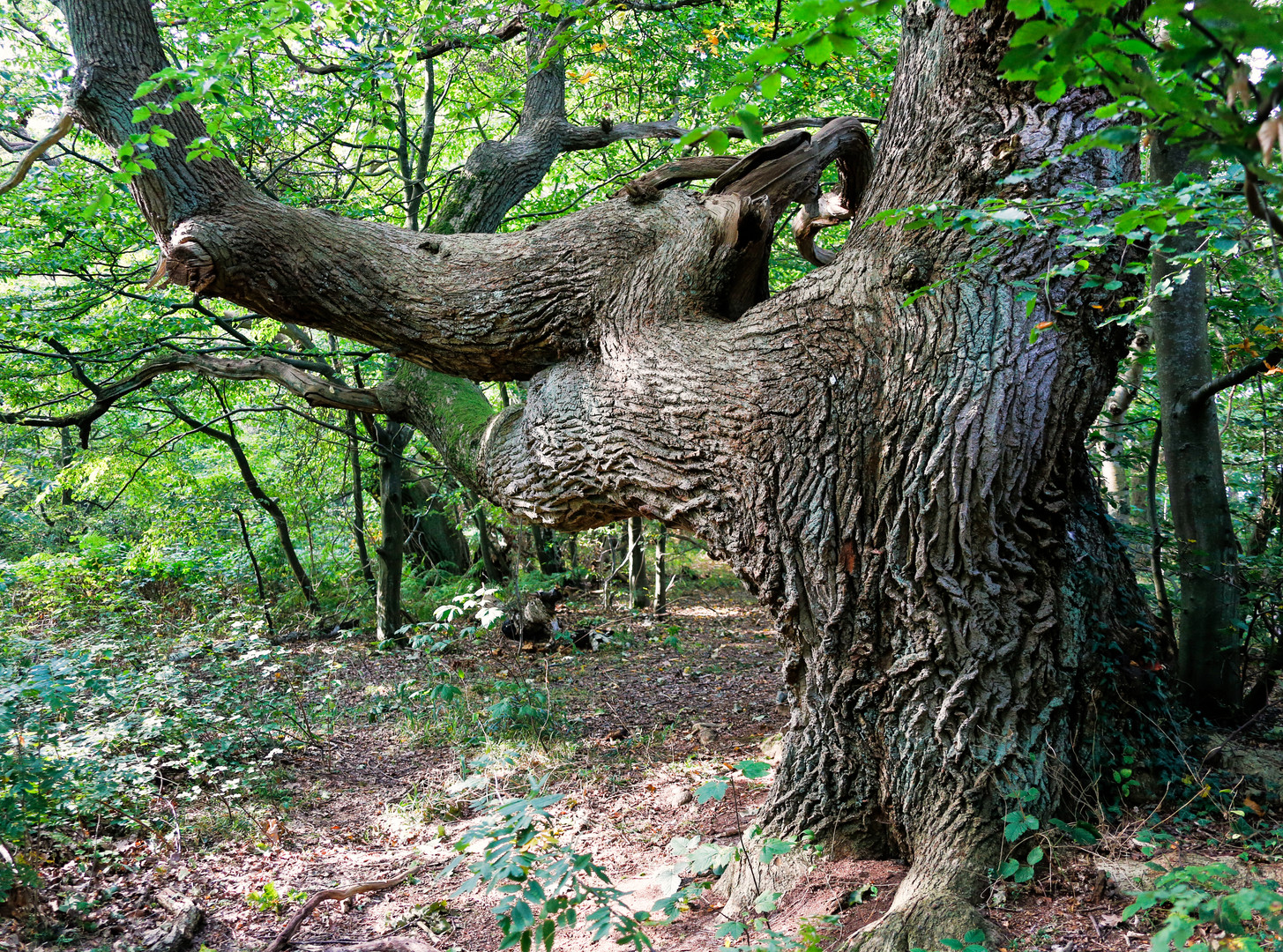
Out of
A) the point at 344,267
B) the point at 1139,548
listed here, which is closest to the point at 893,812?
the point at 344,267

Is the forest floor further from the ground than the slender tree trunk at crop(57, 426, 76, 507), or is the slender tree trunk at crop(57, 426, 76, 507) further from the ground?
the slender tree trunk at crop(57, 426, 76, 507)

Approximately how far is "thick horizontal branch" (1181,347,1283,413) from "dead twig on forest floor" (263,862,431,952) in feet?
15.2

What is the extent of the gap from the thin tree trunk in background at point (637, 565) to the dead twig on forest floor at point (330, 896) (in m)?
6.10

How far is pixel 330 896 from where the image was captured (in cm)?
365

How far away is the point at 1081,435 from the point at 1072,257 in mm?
713

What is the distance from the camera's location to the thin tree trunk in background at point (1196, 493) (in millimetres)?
4105

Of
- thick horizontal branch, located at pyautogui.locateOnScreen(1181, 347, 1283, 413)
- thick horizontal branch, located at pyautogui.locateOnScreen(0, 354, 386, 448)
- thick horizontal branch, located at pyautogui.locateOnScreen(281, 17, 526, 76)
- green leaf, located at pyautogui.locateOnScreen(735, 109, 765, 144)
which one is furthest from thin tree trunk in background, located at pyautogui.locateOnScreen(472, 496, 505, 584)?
green leaf, located at pyautogui.locateOnScreen(735, 109, 765, 144)

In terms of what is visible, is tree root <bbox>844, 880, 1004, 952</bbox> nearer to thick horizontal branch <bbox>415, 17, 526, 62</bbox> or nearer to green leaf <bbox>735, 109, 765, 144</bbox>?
green leaf <bbox>735, 109, 765, 144</bbox>

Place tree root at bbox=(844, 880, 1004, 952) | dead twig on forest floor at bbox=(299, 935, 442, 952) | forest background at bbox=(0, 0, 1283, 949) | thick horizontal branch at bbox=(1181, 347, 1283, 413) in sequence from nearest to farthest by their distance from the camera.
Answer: tree root at bbox=(844, 880, 1004, 952)
dead twig on forest floor at bbox=(299, 935, 442, 952)
thick horizontal branch at bbox=(1181, 347, 1283, 413)
forest background at bbox=(0, 0, 1283, 949)

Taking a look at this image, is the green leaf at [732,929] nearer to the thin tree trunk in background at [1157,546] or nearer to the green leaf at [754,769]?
the green leaf at [754,769]

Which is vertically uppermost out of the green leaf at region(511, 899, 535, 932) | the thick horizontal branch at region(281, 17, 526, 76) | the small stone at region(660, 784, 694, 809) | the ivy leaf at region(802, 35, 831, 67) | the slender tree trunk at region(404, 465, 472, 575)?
the thick horizontal branch at region(281, 17, 526, 76)

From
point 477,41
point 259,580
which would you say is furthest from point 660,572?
point 477,41

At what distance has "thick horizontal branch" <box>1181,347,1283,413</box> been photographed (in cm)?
361

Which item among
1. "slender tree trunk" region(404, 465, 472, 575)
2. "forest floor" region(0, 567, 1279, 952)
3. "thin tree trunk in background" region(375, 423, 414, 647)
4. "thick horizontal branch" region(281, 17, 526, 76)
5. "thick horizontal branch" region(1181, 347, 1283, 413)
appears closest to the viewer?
"forest floor" region(0, 567, 1279, 952)
